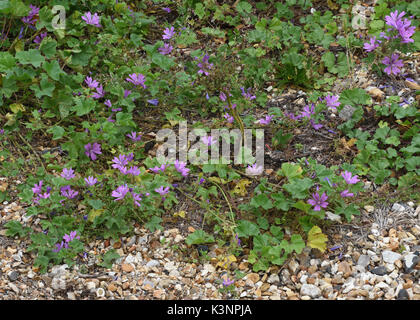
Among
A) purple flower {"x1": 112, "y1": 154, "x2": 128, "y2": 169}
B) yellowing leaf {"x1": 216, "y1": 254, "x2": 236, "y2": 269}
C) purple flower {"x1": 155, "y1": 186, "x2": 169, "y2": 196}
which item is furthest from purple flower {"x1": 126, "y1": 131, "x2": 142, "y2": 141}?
yellowing leaf {"x1": 216, "y1": 254, "x2": 236, "y2": 269}

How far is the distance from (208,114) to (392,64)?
1.45 meters

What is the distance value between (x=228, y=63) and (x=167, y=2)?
0.99 meters

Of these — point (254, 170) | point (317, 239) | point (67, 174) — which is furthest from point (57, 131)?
point (317, 239)

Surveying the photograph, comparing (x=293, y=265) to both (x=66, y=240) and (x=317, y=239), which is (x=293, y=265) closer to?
(x=317, y=239)

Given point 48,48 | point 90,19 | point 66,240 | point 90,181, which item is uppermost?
point 90,19

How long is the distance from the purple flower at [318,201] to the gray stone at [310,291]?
1.52 ft

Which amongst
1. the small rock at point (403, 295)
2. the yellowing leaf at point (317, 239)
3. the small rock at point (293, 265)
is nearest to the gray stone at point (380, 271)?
the small rock at point (403, 295)

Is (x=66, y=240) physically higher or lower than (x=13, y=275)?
higher

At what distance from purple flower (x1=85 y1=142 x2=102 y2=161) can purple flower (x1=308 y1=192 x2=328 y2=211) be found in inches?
59.4

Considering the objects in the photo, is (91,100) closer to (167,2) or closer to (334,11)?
(167,2)

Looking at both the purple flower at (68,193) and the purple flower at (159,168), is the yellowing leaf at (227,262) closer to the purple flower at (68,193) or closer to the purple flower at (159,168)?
the purple flower at (159,168)

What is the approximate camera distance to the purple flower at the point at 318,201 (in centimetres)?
330

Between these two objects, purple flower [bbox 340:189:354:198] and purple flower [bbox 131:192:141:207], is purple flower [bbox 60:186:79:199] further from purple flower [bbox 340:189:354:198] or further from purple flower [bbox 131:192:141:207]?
purple flower [bbox 340:189:354:198]

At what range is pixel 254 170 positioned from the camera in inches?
145
